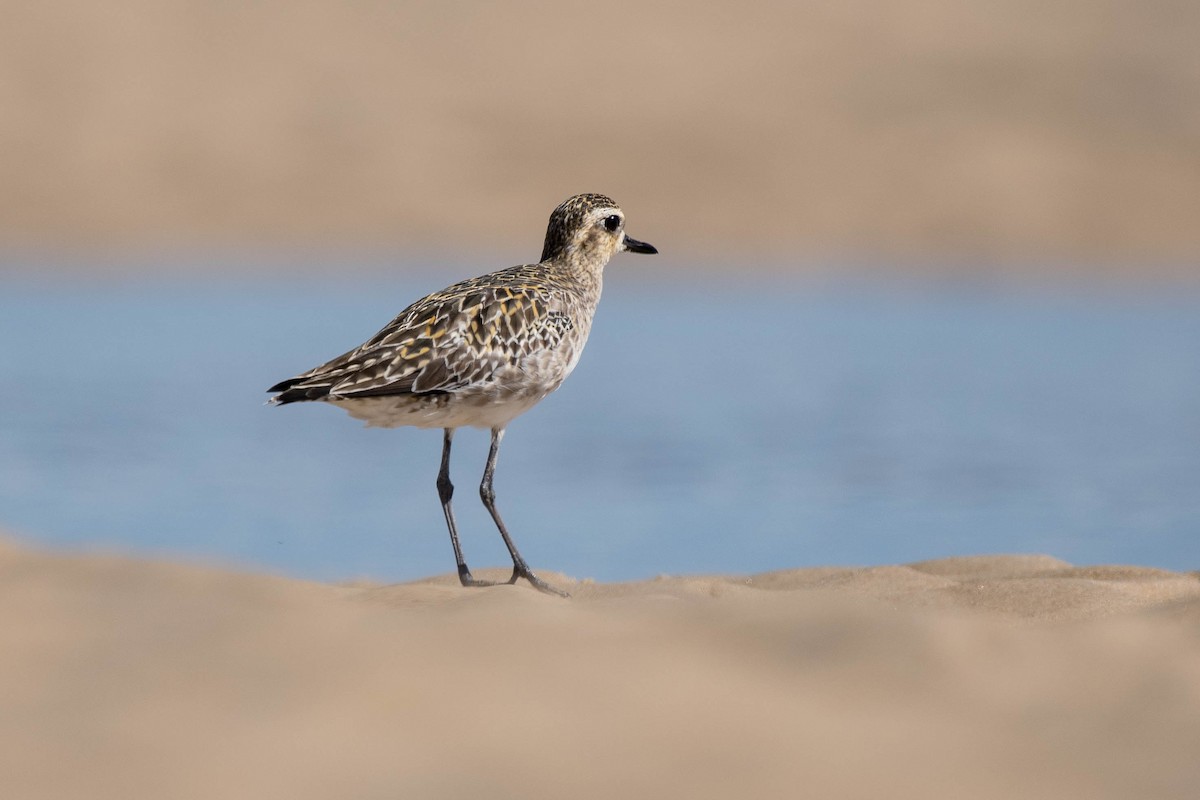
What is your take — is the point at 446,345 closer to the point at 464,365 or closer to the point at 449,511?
the point at 464,365

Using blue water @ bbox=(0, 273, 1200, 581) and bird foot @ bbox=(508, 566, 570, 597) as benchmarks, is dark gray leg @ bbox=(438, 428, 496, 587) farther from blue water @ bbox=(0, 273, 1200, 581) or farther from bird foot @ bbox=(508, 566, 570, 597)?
blue water @ bbox=(0, 273, 1200, 581)

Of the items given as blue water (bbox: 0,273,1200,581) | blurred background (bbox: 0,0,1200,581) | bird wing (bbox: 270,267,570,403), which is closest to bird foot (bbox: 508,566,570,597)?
bird wing (bbox: 270,267,570,403)

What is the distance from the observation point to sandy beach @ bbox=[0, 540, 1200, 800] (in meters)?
4.12

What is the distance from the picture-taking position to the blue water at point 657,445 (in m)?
10.0

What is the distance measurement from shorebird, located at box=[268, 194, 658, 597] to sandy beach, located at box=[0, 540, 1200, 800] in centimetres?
147

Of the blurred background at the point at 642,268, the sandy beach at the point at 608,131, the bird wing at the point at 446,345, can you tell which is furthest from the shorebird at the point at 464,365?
the sandy beach at the point at 608,131

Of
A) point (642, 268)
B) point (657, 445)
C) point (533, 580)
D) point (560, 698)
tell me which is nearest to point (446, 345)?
point (533, 580)

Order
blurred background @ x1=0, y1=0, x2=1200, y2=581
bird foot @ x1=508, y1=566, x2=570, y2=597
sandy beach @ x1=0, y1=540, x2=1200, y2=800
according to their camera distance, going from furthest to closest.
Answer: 1. blurred background @ x1=0, y1=0, x2=1200, y2=581
2. bird foot @ x1=508, y1=566, x2=570, y2=597
3. sandy beach @ x1=0, y1=540, x2=1200, y2=800

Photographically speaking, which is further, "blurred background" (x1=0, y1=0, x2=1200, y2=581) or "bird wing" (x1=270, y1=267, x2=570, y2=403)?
"blurred background" (x1=0, y1=0, x2=1200, y2=581)

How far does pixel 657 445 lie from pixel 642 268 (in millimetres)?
13165

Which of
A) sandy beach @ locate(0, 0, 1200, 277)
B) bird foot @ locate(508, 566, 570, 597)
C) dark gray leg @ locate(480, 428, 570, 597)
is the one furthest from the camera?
sandy beach @ locate(0, 0, 1200, 277)

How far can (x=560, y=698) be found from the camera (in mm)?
4559

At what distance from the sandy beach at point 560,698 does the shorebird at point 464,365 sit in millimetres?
1472

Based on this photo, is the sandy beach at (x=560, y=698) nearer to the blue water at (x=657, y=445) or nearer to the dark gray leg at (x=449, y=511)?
the dark gray leg at (x=449, y=511)
